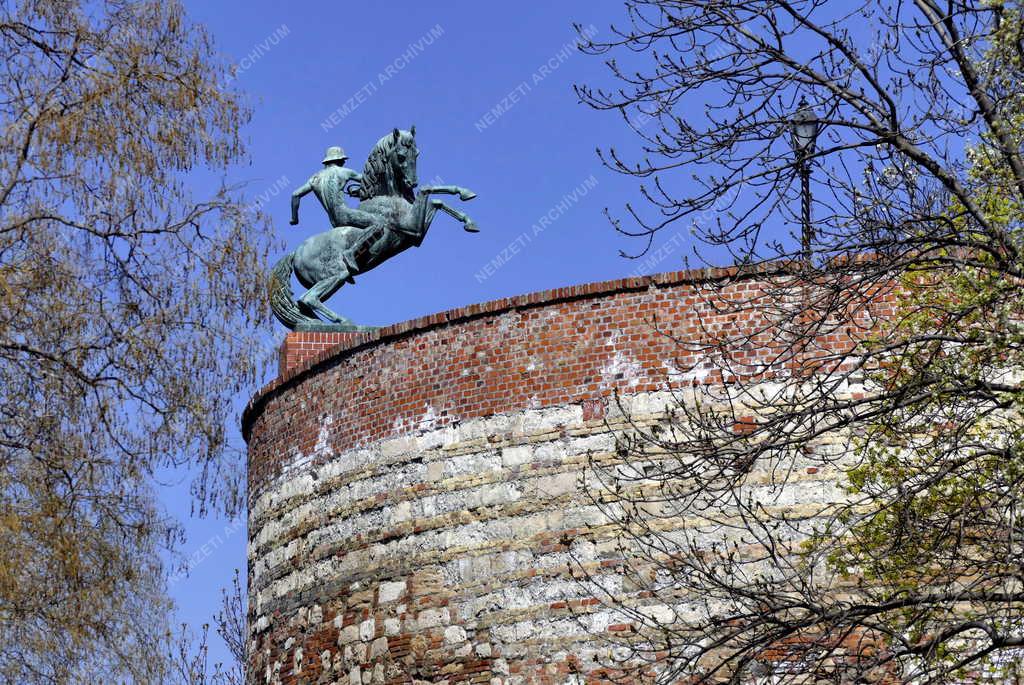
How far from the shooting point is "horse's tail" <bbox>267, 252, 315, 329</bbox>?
15.1 m

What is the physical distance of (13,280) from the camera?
9938mm

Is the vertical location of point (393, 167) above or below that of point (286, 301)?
above

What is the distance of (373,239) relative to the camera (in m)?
15.1

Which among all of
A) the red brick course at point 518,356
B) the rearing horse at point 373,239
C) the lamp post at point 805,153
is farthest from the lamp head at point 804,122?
the rearing horse at point 373,239

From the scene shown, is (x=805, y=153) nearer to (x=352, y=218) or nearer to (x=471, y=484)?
(x=471, y=484)

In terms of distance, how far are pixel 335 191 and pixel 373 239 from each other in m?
0.69

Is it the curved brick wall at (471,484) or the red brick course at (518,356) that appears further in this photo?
the red brick course at (518,356)

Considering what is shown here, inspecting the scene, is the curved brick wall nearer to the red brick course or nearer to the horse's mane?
the red brick course

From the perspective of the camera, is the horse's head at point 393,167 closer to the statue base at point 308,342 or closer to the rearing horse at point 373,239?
the rearing horse at point 373,239

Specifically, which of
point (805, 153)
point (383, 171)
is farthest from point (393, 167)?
point (805, 153)

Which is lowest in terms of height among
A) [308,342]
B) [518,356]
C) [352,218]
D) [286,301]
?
[518,356]

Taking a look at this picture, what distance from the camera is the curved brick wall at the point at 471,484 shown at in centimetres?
1198

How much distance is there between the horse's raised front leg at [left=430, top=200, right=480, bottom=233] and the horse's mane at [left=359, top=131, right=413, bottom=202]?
1.02 ft

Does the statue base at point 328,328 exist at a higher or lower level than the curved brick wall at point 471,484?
higher
